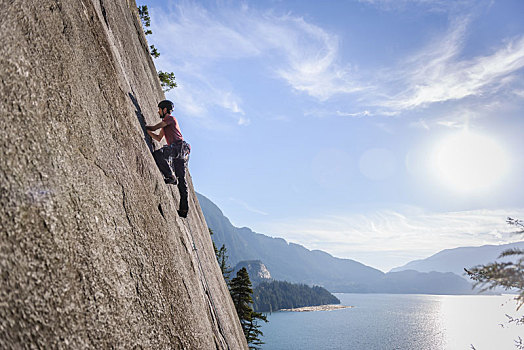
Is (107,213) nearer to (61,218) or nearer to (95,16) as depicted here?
(61,218)

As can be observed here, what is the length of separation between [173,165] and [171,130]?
0.82 metres

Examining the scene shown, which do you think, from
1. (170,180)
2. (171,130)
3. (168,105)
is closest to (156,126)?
(171,130)

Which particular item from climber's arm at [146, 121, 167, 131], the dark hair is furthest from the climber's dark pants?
the dark hair

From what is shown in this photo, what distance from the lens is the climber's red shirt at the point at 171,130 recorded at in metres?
6.58

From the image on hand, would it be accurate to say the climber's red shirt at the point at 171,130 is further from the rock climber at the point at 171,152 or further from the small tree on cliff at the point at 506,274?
the small tree on cliff at the point at 506,274

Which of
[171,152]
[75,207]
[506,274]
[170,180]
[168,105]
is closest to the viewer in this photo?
[75,207]

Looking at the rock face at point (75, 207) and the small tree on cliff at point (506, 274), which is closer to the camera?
the rock face at point (75, 207)

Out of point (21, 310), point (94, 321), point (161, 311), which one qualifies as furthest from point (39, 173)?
point (161, 311)

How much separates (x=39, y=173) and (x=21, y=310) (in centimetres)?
111

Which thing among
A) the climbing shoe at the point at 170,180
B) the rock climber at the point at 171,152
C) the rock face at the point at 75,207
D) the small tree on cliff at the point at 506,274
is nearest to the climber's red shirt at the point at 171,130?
the rock climber at the point at 171,152

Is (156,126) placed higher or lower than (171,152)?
higher

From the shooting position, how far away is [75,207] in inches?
110

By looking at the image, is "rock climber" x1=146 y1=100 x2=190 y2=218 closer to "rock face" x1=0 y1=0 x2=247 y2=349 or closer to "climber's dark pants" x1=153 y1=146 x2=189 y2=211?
"climber's dark pants" x1=153 y1=146 x2=189 y2=211

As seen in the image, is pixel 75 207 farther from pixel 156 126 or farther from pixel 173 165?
pixel 173 165
